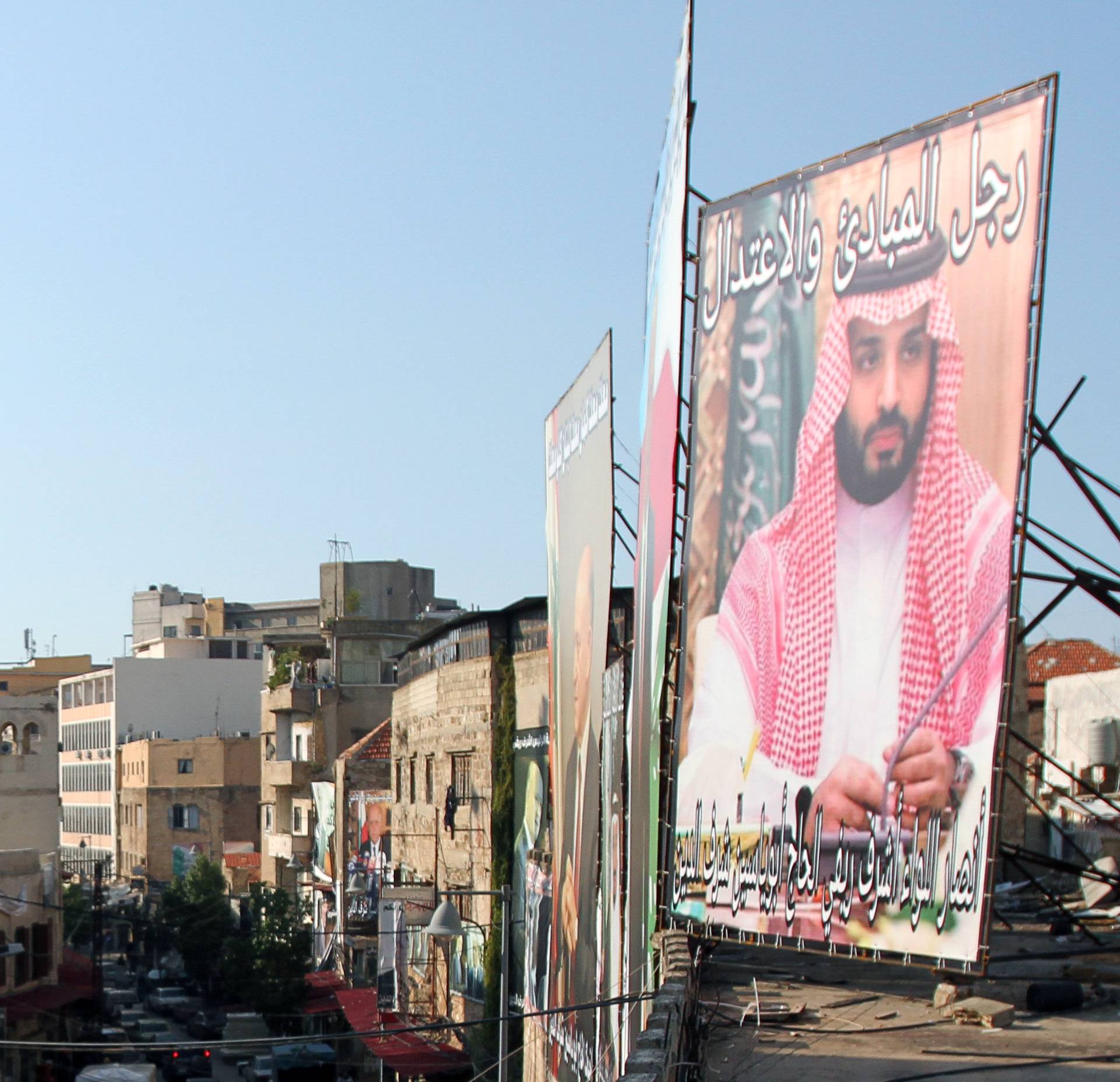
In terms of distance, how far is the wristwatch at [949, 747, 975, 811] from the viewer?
38.0 feet

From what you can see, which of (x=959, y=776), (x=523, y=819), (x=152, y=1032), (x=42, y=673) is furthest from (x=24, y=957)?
(x=42, y=673)

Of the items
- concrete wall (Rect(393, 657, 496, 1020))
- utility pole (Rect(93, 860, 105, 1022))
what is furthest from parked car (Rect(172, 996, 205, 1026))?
concrete wall (Rect(393, 657, 496, 1020))

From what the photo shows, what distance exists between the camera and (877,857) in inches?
493

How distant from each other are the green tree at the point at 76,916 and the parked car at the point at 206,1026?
5504mm

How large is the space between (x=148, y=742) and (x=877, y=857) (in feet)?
236

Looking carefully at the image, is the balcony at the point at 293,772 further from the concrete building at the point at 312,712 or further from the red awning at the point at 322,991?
the red awning at the point at 322,991

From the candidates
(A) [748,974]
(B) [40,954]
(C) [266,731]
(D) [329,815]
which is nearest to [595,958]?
(A) [748,974]

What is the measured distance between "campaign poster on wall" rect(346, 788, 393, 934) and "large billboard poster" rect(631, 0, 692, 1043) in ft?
81.2

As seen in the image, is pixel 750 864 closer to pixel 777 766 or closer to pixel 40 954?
pixel 777 766

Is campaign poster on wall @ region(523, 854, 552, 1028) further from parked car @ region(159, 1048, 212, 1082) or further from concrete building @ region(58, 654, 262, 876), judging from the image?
concrete building @ region(58, 654, 262, 876)

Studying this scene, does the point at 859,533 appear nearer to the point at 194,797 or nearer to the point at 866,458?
the point at 866,458

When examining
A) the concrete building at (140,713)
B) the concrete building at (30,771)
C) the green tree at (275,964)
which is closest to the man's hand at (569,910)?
the green tree at (275,964)

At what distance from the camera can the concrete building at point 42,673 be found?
344 ft

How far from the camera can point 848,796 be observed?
12969 mm
